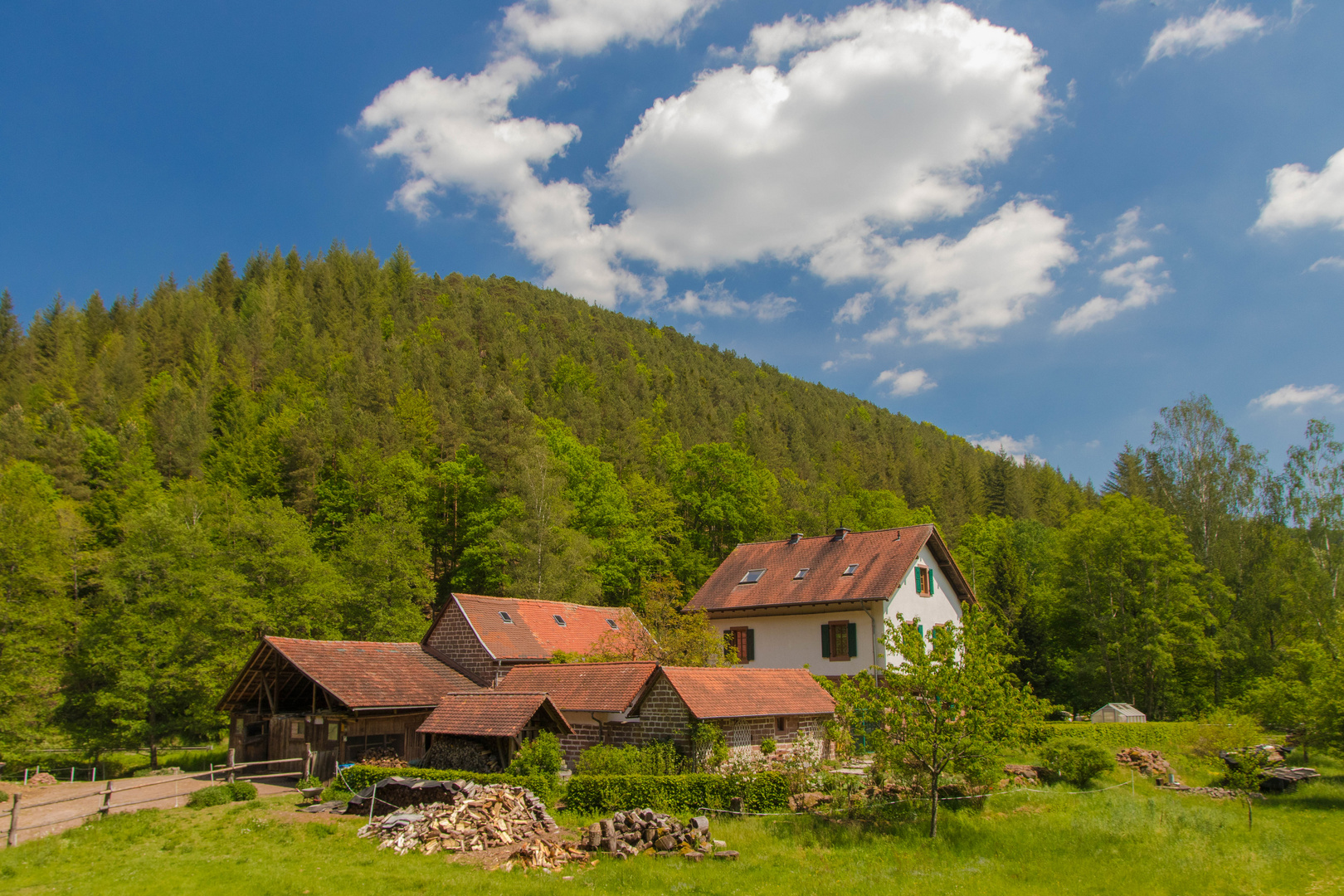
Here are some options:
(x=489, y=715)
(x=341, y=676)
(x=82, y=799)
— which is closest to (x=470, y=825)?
(x=489, y=715)

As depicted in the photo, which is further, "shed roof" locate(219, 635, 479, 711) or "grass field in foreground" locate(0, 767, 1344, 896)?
"shed roof" locate(219, 635, 479, 711)

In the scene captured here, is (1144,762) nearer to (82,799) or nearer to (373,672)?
(373,672)

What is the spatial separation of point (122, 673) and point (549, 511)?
73.4 feet

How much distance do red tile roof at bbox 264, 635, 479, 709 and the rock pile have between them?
1060 centimetres

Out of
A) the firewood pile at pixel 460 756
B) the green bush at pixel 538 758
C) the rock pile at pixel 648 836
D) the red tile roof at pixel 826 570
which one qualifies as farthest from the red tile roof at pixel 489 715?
the red tile roof at pixel 826 570

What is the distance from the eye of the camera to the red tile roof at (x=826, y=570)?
3319 centimetres

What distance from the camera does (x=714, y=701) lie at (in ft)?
72.7

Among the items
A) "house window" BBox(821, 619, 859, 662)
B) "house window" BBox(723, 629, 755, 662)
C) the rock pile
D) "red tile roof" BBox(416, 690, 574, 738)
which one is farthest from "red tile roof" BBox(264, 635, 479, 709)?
"house window" BBox(821, 619, 859, 662)

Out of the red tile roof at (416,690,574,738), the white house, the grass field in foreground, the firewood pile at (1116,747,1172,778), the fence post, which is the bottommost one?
the firewood pile at (1116,747,1172,778)

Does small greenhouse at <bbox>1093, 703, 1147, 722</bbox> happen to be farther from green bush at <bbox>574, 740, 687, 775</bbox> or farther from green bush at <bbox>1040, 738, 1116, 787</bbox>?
green bush at <bbox>574, 740, 687, 775</bbox>

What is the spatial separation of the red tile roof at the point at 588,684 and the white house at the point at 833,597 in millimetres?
11411

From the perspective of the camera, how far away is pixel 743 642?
35.9 meters

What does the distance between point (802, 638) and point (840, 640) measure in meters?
1.85

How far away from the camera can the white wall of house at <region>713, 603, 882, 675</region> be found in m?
32.3
